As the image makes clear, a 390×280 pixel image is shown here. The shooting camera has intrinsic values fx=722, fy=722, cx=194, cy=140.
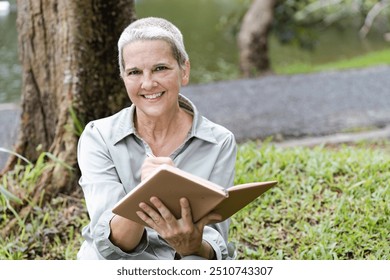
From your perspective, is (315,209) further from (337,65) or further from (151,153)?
(337,65)

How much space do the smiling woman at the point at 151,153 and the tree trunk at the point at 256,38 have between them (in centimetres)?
657

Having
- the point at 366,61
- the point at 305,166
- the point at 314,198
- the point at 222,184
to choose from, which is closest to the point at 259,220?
the point at 314,198

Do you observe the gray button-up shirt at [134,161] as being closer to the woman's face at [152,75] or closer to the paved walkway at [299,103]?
the woman's face at [152,75]

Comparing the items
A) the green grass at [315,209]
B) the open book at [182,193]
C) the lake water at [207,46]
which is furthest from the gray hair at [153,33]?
the lake water at [207,46]

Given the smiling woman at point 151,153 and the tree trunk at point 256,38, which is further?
the tree trunk at point 256,38

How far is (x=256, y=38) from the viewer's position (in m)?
8.70

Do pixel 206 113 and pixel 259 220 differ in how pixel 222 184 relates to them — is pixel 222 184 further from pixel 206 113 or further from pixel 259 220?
pixel 206 113

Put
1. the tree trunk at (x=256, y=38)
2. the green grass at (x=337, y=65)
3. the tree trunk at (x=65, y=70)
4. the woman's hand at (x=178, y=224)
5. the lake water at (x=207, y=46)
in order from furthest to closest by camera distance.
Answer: the lake water at (x=207, y=46)
the green grass at (x=337, y=65)
the tree trunk at (x=256, y=38)
the tree trunk at (x=65, y=70)
the woman's hand at (x=178, y=224)

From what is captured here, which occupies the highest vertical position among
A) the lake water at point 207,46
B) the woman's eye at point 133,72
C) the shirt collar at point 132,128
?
the woman's eye at point 133,72

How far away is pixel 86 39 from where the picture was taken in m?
3.26

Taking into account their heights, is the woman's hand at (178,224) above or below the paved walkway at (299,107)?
above

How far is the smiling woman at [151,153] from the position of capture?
193 centimetres

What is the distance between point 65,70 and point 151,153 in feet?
4.23
